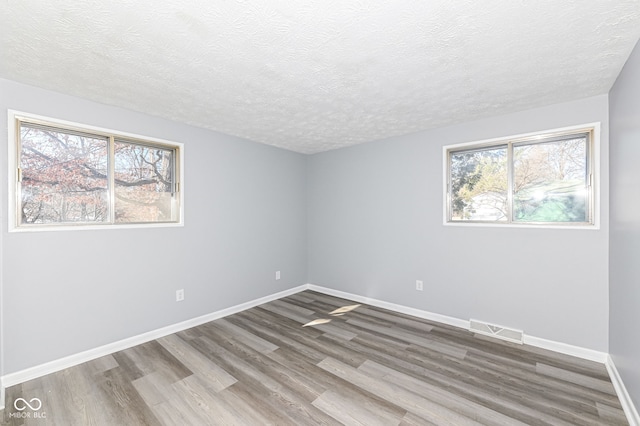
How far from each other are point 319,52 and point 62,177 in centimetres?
257

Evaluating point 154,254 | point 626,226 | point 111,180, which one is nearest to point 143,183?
point 111,180

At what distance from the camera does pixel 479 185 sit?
3201 mm

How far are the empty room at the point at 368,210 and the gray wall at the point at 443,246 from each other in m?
0.03

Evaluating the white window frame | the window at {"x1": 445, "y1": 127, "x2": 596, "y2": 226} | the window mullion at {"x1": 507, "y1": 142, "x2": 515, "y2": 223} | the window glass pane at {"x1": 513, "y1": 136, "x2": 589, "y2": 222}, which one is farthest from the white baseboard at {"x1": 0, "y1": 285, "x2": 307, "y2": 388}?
the window glass pane at {"x1": 513, "y1": 136, "x2": 589, "y2": 222}

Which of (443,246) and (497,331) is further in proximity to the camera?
(443,246)

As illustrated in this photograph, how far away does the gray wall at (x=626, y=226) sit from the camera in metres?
1.72

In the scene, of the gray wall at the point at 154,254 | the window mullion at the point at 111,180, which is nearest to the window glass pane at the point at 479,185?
the gray wall at the point at 154,254

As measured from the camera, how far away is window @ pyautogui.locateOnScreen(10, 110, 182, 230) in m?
2.29

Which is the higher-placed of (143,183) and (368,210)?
(143,183)

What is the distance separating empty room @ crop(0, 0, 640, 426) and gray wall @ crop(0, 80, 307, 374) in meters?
0.02

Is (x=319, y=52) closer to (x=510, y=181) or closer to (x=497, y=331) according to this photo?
(x=510, y=181)

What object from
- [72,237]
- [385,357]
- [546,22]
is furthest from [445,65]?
[72,237]

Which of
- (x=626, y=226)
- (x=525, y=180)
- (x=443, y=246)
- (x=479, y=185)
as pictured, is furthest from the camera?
(x=443, y=246)

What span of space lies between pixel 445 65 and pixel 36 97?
3.31m
